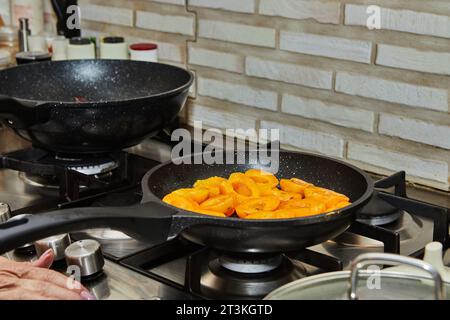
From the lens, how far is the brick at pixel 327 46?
1.51 m

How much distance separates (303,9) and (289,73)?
0.48 ft

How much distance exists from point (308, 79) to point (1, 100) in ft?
2.18

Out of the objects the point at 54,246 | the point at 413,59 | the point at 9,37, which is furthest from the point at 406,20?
the point at 9,37

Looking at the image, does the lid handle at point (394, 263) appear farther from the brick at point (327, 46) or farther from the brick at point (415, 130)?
the brick at point (327, 46)

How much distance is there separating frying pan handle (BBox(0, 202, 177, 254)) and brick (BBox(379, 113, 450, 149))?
2.14 feet

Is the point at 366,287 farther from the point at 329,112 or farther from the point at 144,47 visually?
the point at 144,47

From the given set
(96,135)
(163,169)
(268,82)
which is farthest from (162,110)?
(268,82)

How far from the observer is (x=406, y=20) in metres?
1.42

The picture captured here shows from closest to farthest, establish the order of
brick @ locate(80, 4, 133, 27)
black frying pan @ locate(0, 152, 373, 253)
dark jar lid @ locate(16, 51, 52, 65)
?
black frying pan @ locate(0, 152, 373, 253) → dark jar lid @ locate(16, 51, 52, 65) → brick @ locate(80, 4, 133, 27)

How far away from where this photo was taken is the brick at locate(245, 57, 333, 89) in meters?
1.59

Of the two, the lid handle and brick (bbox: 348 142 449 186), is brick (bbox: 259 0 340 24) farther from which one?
the lid handle

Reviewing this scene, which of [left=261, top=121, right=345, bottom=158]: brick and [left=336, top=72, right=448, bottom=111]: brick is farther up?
[left=336, top=72, right=448, bottom=111]: brick

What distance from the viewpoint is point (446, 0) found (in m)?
1.36

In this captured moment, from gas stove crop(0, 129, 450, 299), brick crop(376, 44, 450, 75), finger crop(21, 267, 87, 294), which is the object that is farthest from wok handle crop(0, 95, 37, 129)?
brick crop(376, 44, 450, 75)
